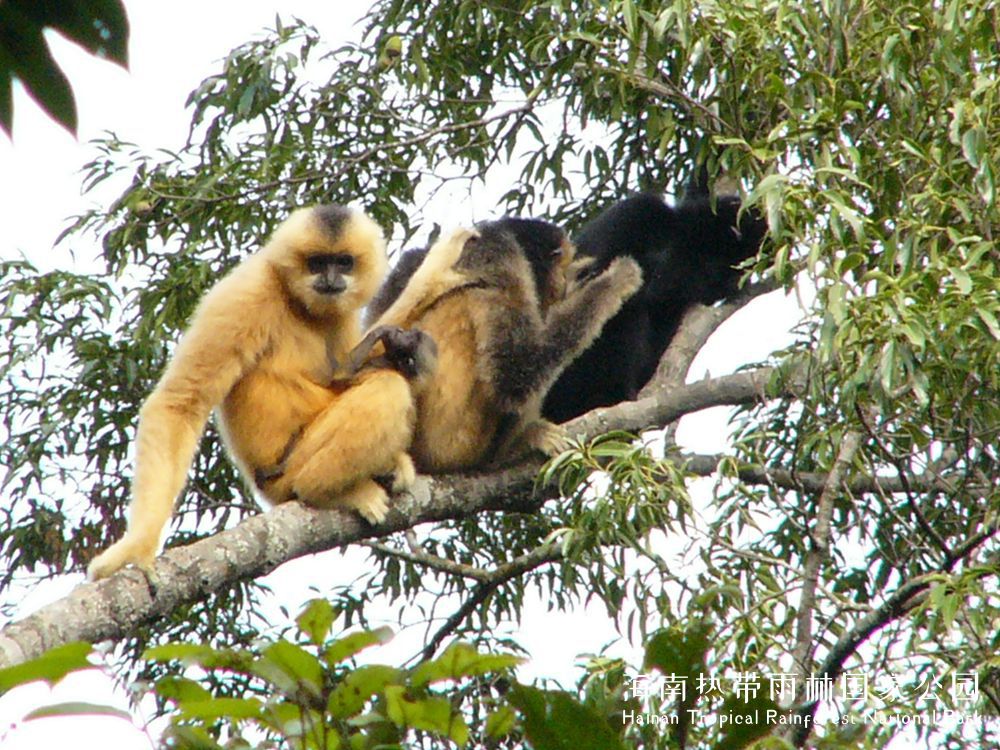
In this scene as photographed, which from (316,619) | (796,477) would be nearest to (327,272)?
(796,477)

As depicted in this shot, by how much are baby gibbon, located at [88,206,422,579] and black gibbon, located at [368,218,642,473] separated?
26 centimetres

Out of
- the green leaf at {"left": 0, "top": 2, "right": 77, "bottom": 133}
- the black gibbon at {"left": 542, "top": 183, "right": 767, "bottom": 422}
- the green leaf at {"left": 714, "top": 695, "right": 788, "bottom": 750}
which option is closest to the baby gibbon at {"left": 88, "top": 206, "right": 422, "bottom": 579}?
the black gibbon at {"left": 542, "top": 183, "right": 767, "bottom": 422}

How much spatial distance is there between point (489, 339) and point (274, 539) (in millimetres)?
1343

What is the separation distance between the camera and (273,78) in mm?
6426

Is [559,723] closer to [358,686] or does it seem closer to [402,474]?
[358,686]

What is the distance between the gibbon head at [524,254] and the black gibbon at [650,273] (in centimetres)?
47

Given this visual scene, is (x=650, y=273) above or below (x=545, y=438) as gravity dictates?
above

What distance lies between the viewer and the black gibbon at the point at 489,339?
539 centimetres

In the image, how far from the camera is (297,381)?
5.11m

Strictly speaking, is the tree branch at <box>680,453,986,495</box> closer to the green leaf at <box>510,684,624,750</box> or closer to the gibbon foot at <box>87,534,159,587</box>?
the gibbon foot at <box>87,534,159,587</box>

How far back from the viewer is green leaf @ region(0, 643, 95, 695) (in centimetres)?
140

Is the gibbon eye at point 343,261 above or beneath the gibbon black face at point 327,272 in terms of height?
above

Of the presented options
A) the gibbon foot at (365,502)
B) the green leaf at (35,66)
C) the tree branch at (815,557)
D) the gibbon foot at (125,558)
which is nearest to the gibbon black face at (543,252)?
the gibbon foot at (365,502)

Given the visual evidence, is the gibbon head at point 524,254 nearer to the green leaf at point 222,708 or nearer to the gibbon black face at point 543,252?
the gibbon black face at point 543,252
